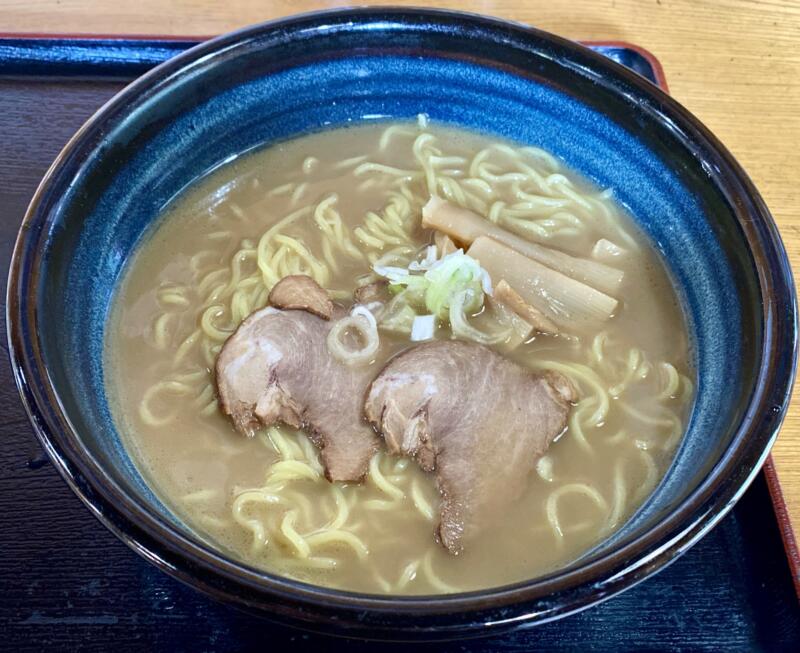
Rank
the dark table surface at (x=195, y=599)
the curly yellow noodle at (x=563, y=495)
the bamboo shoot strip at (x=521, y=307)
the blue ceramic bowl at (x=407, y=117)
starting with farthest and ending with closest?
the bamboo shoot strip at (x=521, y=307), the curly yellow noodle at (x=563, y=495), the dark table surface at (x=195, y=599), the blue ceramic bowl at (x=407, y=117)

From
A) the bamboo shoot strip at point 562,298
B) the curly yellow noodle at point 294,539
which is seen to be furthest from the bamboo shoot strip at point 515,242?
the curly yellow noodle at point 294,539

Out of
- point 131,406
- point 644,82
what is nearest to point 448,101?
point 644,82

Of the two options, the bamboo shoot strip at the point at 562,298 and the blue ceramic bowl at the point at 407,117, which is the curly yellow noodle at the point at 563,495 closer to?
the blue ceramic bowl at the point at 407,117

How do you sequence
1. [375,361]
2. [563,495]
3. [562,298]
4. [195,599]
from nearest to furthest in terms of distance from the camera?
[195,599]
[563,495]
[375,361]
[562,298]

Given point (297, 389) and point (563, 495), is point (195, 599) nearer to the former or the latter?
point (297, 389)

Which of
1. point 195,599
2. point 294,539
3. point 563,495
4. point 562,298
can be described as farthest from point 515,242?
point 195,599
